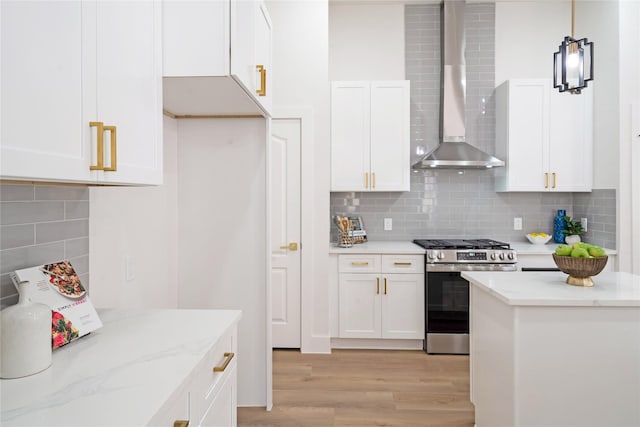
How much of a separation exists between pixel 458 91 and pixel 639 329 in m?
2.90

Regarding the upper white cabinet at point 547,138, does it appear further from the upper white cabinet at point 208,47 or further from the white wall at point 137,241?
the white wall at point 137,241

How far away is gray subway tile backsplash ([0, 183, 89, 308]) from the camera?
1.30m

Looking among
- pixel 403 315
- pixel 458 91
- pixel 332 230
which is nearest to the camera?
pixel 403 315

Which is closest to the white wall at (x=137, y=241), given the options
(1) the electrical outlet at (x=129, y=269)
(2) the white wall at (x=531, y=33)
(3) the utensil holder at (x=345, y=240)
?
(1) the electrical outlet at (x=129, y=269)

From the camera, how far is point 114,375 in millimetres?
1103

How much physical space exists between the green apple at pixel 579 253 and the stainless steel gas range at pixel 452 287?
175 centimetres

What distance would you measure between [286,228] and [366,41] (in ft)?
7.11

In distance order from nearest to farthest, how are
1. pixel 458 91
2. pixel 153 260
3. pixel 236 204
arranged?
pixel 153 260 → pixel 236 204 → pixel 458 91

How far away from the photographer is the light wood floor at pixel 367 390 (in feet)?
8.82

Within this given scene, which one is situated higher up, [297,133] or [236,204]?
[297,133]

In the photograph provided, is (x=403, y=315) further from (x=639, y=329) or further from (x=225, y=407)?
(x=225, y=407)

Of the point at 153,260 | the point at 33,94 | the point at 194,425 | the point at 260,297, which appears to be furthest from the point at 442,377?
the point at 33,94

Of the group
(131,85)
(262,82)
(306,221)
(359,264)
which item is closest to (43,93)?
(131,85)

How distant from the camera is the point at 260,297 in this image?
2689 mm
